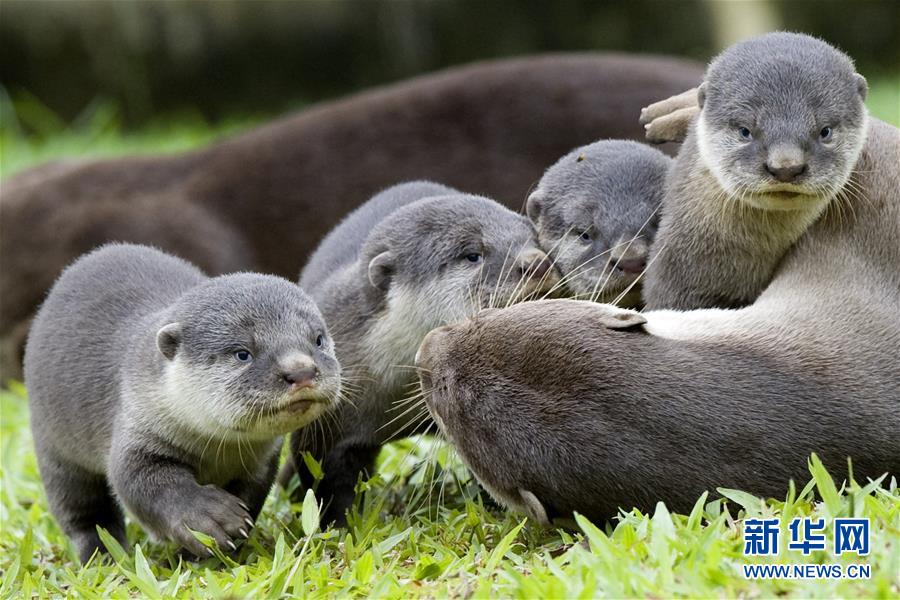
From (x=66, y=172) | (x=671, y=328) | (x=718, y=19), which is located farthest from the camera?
(x=718, y=19)

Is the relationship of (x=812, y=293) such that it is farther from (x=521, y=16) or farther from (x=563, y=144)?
(x=521, y=16)

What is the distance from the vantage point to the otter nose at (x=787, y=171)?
3342mm

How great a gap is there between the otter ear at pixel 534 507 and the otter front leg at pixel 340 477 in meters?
0.96

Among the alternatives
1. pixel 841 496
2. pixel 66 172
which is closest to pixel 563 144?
pixel 66 172

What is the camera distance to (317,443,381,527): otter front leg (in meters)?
4.00

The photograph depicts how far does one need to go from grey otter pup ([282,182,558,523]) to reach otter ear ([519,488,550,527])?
794mm

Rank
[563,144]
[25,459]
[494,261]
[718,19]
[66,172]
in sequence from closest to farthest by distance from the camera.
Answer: [494,261]
[25,459]
[563,144]
[66,172]
[718,19]

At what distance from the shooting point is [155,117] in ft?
39.0

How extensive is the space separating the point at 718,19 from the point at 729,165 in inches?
325

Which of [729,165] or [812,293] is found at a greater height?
[729,165]

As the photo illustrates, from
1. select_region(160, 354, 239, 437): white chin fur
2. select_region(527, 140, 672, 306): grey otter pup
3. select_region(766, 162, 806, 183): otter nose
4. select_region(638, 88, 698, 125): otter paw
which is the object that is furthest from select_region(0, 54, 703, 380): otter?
select_region(766, 162, 806, 183): otter nose

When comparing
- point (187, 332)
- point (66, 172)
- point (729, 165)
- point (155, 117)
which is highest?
point (729, 165)

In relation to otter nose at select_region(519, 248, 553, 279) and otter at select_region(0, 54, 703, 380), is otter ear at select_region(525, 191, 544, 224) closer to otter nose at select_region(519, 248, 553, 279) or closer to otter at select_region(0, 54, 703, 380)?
otter nose at select_region(519, 248, 553, 279)

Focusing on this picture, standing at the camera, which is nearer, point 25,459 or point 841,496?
point 841,496
